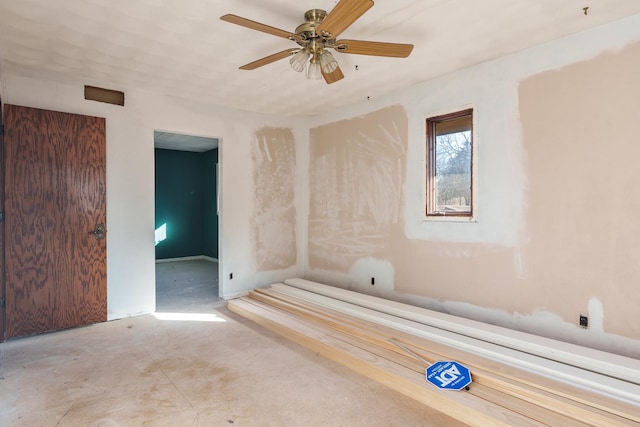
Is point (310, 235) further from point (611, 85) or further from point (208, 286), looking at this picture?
point (611, 85)

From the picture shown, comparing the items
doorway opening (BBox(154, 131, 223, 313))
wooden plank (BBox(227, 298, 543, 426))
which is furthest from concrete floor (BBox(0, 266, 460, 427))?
doorway opening (BBox(154, 131, 223, 313))

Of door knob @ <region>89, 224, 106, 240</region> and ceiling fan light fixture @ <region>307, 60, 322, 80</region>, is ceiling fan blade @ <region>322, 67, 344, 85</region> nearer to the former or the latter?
ceiling fan light fixture @ <region>307, 60, 322, 80</region>

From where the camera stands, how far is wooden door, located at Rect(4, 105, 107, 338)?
3.40m

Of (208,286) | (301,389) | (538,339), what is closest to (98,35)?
(301,389)

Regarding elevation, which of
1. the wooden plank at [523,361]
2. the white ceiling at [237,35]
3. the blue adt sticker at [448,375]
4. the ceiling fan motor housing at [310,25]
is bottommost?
the blue adt sticker at [448,375]

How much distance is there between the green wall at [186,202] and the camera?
812 cm

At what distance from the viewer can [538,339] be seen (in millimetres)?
2793

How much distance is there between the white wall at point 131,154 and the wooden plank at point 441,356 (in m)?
1.44

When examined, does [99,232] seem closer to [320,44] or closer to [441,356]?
[320,44]

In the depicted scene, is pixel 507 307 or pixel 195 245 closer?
pixel 507 307

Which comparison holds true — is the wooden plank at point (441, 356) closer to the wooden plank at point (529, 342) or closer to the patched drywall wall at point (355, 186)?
the wooden plank at point (529, 342)

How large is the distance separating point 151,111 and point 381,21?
2.93 metres

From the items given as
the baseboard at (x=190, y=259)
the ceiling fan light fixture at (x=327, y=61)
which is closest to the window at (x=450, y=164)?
the ceiling fan light fixture at (x=327, y=61)

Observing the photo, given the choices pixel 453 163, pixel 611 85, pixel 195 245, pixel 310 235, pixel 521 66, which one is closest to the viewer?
pixel 611 85
